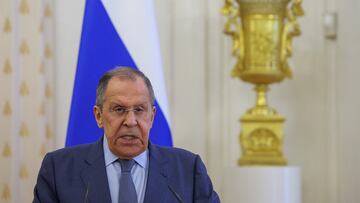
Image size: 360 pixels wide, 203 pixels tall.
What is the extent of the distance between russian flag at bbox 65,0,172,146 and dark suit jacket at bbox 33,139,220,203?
3.78 ft

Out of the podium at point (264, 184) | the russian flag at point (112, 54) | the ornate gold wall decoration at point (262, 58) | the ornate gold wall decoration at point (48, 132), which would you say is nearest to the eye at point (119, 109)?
the russian flag at point (112, 54)

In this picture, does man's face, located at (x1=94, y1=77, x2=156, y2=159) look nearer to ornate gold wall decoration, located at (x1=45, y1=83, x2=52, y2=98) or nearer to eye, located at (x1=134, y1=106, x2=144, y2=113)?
eye, located at (x1=134, y1=106, x2=144, y2=113)

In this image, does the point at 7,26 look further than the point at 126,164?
Yes

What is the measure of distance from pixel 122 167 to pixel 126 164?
0.02 metres

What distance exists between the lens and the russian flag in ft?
12.4

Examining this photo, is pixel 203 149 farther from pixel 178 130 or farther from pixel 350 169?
pixel 350 169

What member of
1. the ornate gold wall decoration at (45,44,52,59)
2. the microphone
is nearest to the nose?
the microphone

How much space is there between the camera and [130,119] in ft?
8.02

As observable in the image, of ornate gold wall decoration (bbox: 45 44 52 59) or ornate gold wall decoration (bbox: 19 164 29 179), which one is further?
ornate gold wall decoration (bbox: 45 44 52 59)

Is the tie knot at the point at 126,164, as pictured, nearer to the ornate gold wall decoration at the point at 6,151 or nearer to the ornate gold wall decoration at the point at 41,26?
the ornate gold wall decoration at the point at 6,151

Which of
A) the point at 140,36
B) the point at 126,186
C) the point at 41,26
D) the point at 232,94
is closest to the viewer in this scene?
the point at 126,186

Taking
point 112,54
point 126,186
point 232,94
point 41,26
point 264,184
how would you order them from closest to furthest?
point 126,186 → point 112,54 → point 264,184 → point 41,26 → point 232,94

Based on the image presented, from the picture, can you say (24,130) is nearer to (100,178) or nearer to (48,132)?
(48,132)

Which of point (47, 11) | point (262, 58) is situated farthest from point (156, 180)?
point (47, 11)
